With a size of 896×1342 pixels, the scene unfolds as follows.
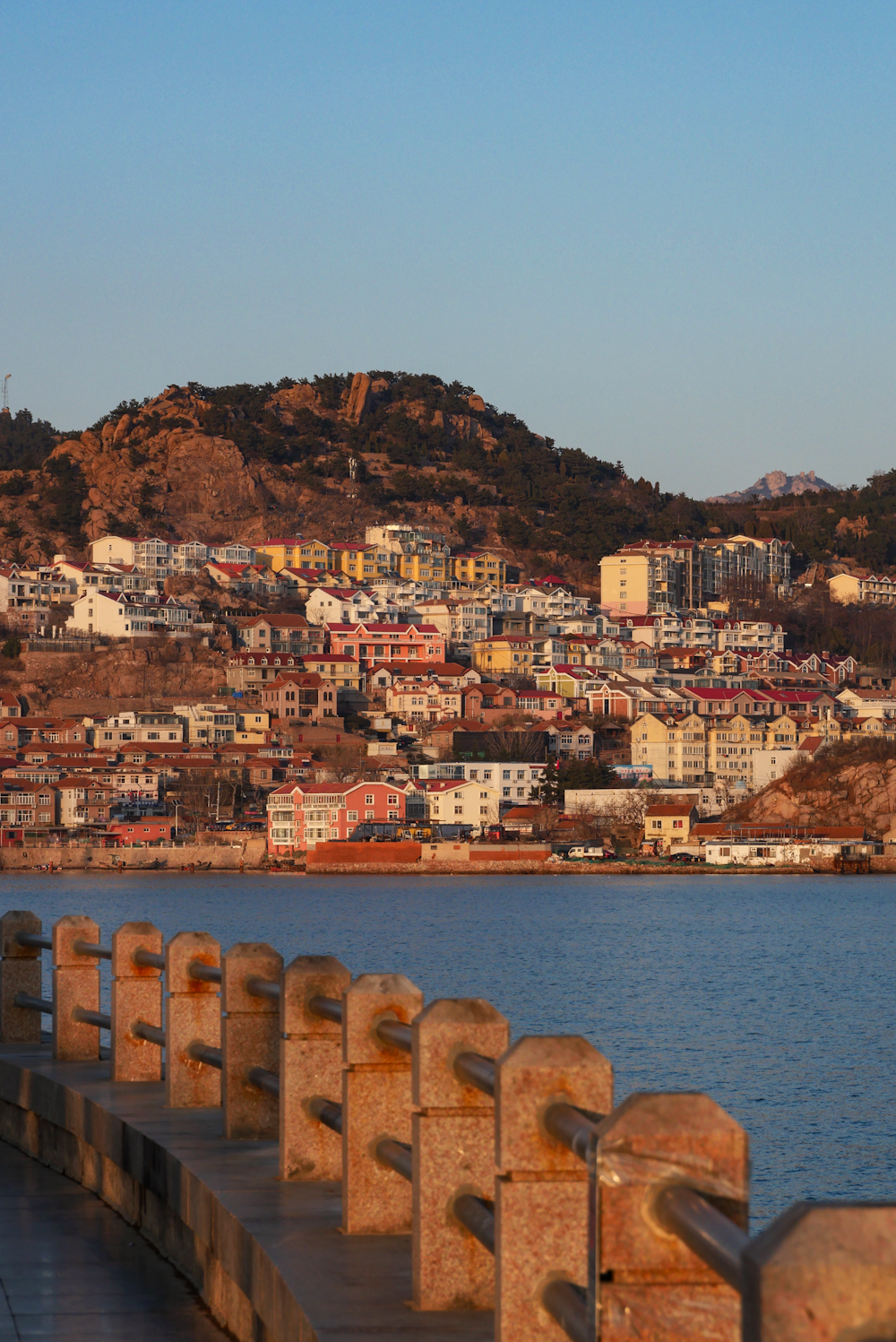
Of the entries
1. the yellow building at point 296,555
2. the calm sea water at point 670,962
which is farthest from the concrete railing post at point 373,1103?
the yellow building at point 296,555

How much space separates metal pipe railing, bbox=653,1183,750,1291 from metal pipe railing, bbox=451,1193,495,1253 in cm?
116

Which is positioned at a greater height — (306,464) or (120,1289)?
(306,464)

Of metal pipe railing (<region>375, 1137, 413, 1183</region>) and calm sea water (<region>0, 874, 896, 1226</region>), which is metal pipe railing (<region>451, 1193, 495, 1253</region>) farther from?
calm sea water (<region>0, 874, 896, 1226</region>)

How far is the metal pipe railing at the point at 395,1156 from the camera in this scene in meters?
4.06

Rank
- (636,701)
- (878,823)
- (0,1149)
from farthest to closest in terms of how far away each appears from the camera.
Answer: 1. (636,701)
2. (878,823)
3. (0,1149)

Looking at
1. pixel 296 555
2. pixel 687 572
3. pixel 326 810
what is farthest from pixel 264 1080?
pixel 687 572

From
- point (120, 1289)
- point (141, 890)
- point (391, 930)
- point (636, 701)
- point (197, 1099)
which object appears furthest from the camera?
point (636, 701)

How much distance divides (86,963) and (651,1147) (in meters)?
5.23

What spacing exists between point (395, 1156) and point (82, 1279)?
53.7 inches

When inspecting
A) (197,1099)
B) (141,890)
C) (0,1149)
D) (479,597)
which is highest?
(479,597)

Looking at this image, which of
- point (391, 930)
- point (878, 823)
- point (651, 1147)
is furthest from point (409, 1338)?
point (878, 823)

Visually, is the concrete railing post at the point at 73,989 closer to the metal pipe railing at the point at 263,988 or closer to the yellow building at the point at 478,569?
the metal pipe railing at the point at 263,988

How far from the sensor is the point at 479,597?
129875 millimetres

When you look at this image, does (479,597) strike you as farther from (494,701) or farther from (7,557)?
(7,557)
